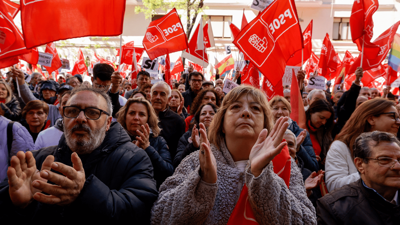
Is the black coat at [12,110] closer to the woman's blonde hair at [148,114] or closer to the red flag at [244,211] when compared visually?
the woman's blonde hair at [148,114]

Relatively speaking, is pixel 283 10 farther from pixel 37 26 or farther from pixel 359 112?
pixel 37 26

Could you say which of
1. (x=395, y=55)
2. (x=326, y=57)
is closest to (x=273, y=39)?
(x=395, y=55)

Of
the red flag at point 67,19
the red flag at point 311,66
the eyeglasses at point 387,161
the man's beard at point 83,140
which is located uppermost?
the red flag at point 67,19

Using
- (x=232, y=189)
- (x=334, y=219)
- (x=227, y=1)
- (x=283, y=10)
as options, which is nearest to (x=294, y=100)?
(x=283, y=10)

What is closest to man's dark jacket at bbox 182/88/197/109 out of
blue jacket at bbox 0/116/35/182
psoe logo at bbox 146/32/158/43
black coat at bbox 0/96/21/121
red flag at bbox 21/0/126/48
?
psoe logo at bbox 146/32/158/43

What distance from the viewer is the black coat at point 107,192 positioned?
1628 mm

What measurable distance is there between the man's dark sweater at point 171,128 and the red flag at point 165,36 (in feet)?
9.98

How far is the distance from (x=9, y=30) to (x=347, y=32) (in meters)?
26.1

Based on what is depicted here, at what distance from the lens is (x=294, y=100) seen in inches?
182

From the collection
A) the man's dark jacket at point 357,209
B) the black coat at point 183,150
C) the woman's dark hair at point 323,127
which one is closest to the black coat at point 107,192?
the black coat at point 183,150

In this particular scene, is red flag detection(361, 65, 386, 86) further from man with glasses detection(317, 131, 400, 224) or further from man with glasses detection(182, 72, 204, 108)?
man with glasses detection(317, 131, 400, 224)

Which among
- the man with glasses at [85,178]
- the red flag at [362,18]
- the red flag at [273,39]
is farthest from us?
the red flag at [362,18]

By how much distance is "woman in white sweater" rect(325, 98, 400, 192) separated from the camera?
9.21ft

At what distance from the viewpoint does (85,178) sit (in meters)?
1.79
